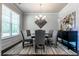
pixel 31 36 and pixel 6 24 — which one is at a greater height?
pixel 6 24

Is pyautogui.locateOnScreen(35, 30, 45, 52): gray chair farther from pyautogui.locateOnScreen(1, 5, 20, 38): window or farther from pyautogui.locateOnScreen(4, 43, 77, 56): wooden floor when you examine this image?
pyautogui.locateOnScreen(1, 5, 20, 38): window

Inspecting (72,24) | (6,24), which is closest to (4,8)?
(6,24)

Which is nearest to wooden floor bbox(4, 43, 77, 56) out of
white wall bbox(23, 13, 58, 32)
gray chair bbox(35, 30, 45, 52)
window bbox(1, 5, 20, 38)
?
gray chair bbox(35, 30, 45, 52)

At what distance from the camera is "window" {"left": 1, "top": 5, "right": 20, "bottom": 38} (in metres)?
3.92

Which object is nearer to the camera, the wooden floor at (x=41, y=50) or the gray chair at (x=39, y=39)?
the wooden floor at (x=41, y=50)

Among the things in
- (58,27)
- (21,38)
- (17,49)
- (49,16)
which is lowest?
(17,49)

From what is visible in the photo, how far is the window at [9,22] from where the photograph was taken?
12.9 ft

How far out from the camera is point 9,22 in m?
4.14

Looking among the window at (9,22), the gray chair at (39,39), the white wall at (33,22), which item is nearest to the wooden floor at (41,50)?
the gray chair at (39,39)

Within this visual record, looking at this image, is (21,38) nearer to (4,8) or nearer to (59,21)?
(4,8)

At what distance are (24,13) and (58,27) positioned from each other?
1.32 m

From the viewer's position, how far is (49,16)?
14.3ft

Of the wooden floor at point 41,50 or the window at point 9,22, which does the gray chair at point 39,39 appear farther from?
the window at point 9,22

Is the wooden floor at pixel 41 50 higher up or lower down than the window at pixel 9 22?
lower down
